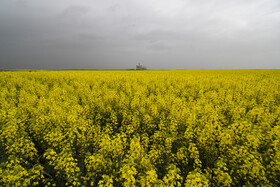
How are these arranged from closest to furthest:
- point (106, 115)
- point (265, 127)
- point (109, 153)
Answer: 1. point (109, 153)
2. point (265, 127)
3. point (106, 115)

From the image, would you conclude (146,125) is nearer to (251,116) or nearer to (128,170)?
(128,170)

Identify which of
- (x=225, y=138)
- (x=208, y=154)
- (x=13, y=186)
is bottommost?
(x=208, y=154)

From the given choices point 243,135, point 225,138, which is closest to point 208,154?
point 225,138

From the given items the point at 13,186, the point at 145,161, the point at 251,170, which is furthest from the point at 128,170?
the point at 251,170

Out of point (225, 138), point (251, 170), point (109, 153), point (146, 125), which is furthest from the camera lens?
point (146, 125)

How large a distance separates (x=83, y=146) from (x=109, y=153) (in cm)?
138

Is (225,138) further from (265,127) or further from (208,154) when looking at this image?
(265,127)

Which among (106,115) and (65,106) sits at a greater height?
(65,106)

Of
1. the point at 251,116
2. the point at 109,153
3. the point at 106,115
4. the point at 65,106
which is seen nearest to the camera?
the point at 109,153

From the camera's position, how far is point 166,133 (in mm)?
5879

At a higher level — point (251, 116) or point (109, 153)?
point (251, 116)

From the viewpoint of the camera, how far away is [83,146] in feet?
16.6

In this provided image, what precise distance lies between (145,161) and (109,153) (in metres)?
1.28

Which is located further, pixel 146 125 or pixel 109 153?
pixel 146 125
